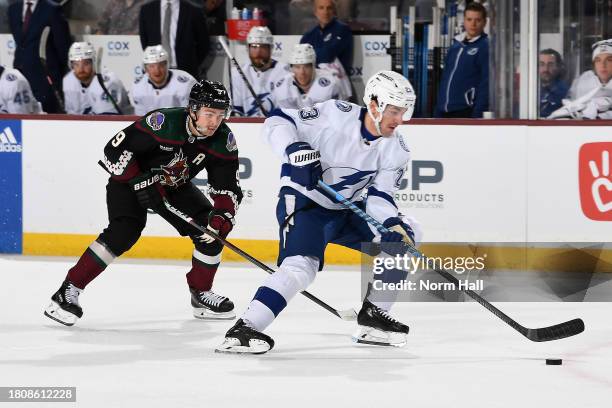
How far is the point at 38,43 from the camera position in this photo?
8.31 metres

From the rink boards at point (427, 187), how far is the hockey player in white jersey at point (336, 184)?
203 cm

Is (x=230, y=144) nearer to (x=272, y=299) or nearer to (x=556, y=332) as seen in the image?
(x=272, y=299)

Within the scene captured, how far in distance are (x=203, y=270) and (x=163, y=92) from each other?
7.87ft

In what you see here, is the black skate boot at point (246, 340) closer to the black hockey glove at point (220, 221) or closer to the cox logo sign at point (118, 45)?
the black hockey glove at point (220, 221)

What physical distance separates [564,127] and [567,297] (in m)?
1.08

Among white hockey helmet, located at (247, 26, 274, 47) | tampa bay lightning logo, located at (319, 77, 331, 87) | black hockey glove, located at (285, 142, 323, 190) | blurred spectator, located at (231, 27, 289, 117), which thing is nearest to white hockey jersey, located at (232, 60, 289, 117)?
blurred spectator, located at (231, 27, 289, 117)

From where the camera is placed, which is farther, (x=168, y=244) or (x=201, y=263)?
(x=168, y=244)

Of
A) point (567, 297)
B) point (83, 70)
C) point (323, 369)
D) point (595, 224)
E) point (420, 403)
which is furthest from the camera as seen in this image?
point (83, 70)

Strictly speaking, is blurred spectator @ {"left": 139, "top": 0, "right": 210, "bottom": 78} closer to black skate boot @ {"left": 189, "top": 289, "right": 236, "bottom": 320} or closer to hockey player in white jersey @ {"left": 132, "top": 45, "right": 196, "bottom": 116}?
hockey player in white jersey @ {"left": 132, "top": 45, "right": 196, "bottom": 116}

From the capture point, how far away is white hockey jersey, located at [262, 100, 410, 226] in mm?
4754

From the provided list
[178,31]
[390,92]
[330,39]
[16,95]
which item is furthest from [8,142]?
[390,92]

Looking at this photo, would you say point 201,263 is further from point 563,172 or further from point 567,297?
point 563,172

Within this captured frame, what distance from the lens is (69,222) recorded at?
24.2ft

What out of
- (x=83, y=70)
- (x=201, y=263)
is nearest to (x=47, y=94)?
(x=83, y=70)
